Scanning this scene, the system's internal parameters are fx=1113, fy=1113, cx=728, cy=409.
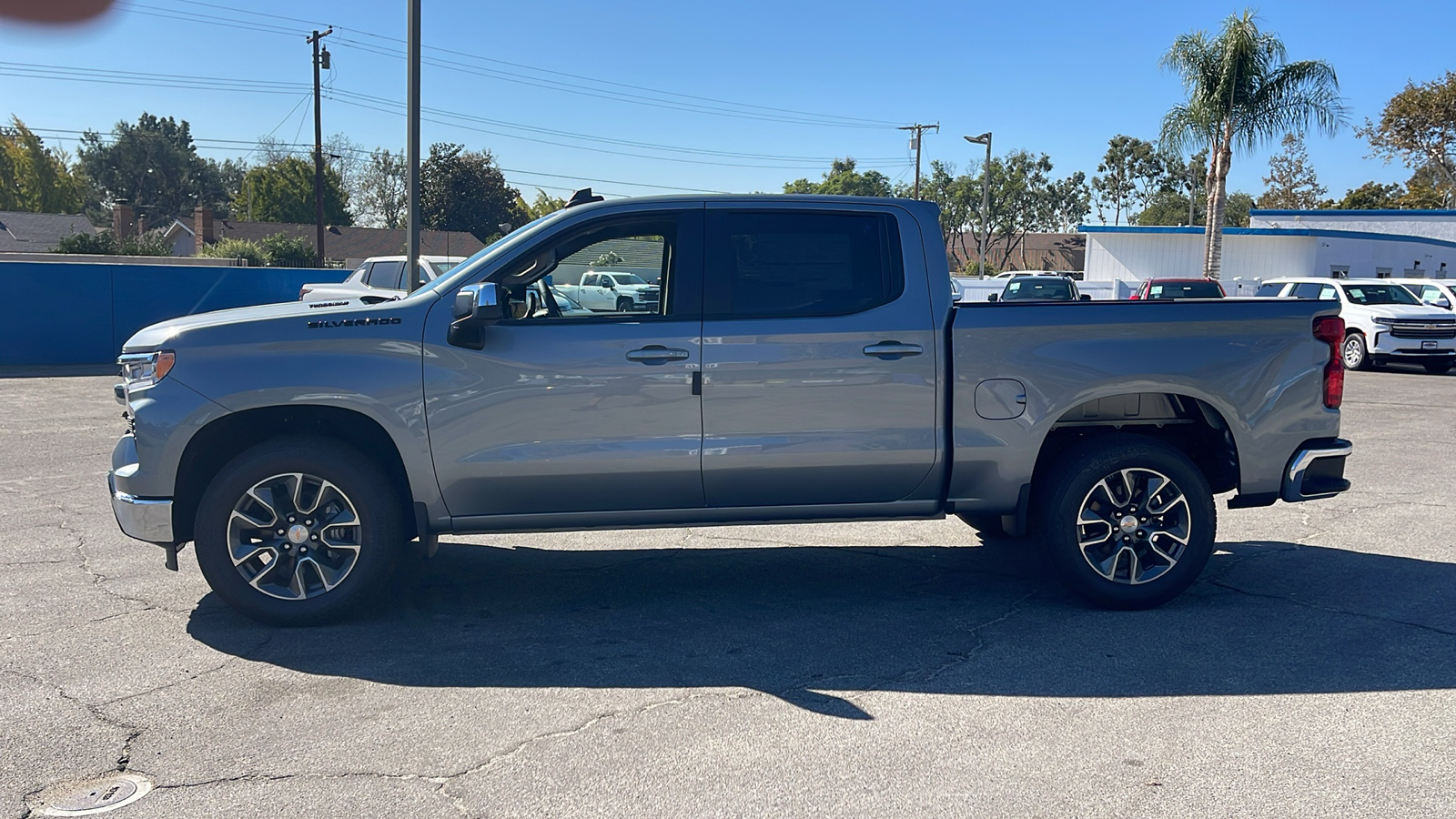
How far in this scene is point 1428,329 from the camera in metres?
21.4

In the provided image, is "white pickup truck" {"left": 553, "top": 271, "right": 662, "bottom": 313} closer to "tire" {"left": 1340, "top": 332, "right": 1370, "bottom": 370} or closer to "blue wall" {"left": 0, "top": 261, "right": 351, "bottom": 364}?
"blue wall" {"left": 0, "top": 261, "right": 351, "bottom": 364}

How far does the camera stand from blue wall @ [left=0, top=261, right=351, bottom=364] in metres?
19.9

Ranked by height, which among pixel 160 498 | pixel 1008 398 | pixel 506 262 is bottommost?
pixel 160 498

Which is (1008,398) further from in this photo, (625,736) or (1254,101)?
(1254,101)

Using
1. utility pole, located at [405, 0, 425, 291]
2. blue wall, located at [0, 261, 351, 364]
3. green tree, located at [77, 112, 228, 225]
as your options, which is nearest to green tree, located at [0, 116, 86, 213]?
green tree, located at [77, 112, 228, 225]

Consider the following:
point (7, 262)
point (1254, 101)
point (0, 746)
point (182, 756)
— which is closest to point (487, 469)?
point (182, 756)

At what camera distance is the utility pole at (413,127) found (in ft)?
54.4

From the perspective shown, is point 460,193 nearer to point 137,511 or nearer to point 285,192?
point 285,192

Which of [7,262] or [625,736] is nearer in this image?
[625,736]

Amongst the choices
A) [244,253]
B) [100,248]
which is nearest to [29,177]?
[100,248]

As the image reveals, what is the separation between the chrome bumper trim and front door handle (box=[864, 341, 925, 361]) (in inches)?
135

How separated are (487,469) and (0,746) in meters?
2.19

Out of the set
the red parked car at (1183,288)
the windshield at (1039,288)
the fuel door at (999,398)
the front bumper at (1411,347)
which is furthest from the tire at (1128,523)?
the windshield at (1039,288)

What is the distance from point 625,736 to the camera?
13.6 ft
